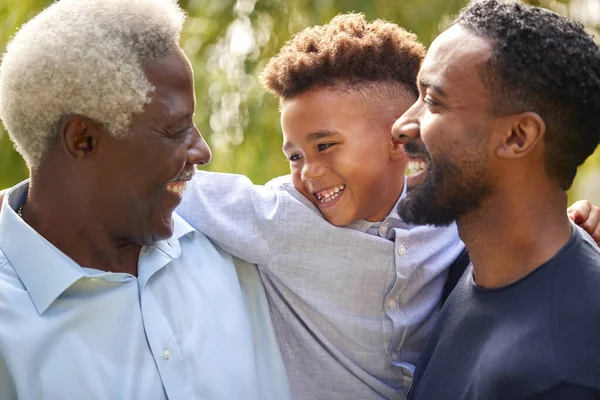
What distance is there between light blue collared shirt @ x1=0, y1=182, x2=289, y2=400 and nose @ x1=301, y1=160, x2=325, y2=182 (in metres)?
0.41

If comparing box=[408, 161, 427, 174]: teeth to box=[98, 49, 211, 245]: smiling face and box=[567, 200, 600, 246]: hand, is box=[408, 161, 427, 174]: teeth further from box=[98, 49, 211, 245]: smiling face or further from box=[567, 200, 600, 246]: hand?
box=[98, 49, 211, 245]: smiling face

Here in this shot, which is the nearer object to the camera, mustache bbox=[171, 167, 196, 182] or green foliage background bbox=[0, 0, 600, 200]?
Answer: mustache bbox=[171, 167, 196, 182]

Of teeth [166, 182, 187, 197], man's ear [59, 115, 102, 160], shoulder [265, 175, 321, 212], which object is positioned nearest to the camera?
man's ear [59, 115, 102, 160]

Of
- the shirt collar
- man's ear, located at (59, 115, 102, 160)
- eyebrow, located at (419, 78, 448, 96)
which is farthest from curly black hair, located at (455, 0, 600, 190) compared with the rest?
the shirt collar

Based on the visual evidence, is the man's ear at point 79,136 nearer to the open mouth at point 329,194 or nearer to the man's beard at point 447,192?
the open mouth at point 329,194

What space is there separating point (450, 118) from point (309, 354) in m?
0.85

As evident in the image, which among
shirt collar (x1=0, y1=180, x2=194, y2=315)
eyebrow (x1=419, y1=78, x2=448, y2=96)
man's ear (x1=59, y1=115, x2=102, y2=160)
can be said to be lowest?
shirt collar (x1=0, y1=180, x2=194, y2=315)

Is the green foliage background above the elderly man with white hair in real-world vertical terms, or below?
below

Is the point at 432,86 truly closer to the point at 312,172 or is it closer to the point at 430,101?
the point at 430,101

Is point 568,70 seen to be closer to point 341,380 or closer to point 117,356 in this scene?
point 341,380

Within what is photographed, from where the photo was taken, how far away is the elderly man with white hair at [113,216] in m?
2.24

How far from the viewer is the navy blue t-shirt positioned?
1974 millimetres

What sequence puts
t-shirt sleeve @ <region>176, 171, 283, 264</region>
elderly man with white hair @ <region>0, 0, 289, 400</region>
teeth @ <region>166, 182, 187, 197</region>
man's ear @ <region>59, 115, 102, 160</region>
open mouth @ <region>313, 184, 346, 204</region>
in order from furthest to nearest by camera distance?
Answer: open mouth @ <region>313, 184, 346, 204</region>
t-shirt sleeve @ <region>176, 171, 283, 264</region>
teeth @ <region>166, 182, 187, 197</region>
man's ear @ <region>59, 115, 102, 160</region>
elderly man with white hair @ <region>0, 0, 289, 400</region>

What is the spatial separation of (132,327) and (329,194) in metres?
0.82
